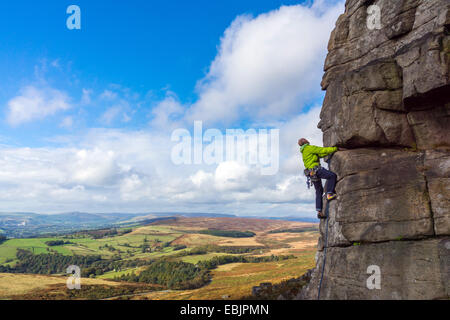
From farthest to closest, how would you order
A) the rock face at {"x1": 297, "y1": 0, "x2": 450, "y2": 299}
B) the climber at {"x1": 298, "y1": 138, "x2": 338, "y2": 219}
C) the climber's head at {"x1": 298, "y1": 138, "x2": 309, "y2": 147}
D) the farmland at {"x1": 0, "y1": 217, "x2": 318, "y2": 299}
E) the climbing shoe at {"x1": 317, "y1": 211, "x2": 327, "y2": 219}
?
the farmland at {"x1": 0, "y1": 217, "x2": 318, "y2": 299}, the climbing shoe at {"x1": 317, "y1": 211, "x2": 327, "y2": 219}, the climber's head at {"x1": 298, "y1": 138, "x2": 309, "y2": 147}, the climber at {"x1": 298, "y1": 138, "x2": 338, "y2": 219}, the rock face at {"x1": 297, "y1": 0, "x2": 450, "y2": 299}

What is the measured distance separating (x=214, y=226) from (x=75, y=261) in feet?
329

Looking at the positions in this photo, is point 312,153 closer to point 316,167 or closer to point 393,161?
point 316,167

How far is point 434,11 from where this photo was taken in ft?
35.7

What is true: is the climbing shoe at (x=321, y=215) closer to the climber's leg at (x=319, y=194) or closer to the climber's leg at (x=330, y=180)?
the climber's leg at (x=319, y=194)

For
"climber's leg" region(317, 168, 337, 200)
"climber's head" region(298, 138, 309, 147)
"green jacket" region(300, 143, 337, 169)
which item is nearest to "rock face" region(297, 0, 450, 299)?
"climber's leg" region(317, 168, 337, 200)

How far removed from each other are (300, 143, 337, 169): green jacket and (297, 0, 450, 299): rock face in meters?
0.67

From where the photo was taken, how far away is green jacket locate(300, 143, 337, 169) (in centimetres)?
1313

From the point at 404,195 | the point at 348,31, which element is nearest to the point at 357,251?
the point at 404,195

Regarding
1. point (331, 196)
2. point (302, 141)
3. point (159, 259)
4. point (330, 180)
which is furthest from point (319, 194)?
point (159, 259)

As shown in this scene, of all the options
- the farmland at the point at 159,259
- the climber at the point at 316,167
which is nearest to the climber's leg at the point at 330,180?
the climber at the point at 316,167

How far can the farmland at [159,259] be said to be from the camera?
2080 inches

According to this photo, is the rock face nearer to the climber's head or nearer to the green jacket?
the green jacket

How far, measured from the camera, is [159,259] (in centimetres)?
10488
